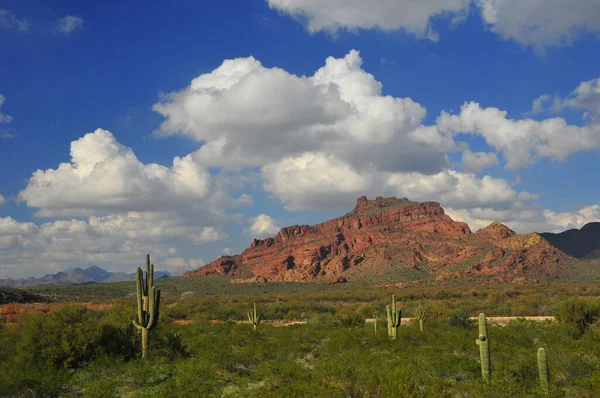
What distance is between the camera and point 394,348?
714 inches

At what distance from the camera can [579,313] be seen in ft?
80.7

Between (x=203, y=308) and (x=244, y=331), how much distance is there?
23.0 m

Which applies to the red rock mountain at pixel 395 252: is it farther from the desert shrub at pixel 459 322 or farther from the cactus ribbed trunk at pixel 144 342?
the cactus ribbed trunk at pixel 144 342

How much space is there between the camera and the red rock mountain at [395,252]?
87062 mm

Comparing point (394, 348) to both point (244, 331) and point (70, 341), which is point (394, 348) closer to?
point (244, 331)

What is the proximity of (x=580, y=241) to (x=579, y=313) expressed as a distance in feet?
415

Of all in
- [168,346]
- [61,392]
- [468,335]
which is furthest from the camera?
[468,335]

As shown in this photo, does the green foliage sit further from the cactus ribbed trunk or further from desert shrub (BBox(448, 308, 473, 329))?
desert shrub (BBox(448, 308, 473, 329))

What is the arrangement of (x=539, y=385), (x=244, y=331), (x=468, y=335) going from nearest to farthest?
1. (x=539, y=385)
2. (x=468, y=335)
3. (x=244, y=331)

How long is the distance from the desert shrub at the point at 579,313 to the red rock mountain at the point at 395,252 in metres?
57.8

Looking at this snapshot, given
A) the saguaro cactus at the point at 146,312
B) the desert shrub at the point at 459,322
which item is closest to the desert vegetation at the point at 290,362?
the saguaro cactus at the point at 146,312

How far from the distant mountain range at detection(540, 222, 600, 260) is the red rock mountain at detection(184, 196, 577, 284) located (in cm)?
2810

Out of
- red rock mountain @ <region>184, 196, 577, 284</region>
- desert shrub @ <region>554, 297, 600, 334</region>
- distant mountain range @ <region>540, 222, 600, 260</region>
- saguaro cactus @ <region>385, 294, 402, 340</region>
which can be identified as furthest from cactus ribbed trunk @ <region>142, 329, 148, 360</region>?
distant mountain range @ <region>540, 222, 600, 260</region>

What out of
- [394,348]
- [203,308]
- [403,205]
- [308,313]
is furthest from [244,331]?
[403,205]
